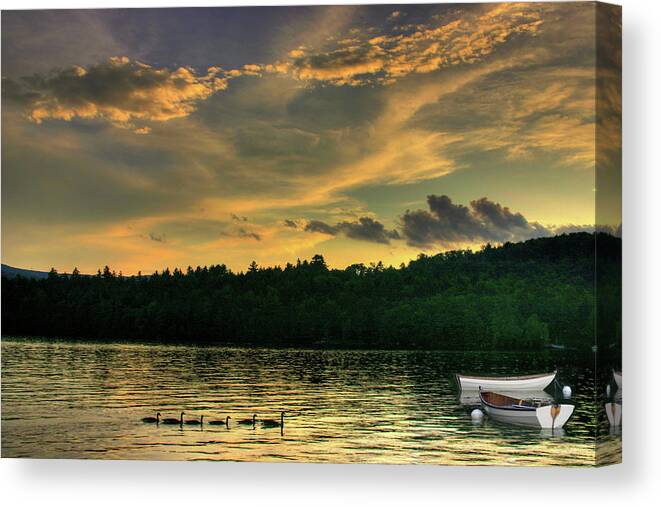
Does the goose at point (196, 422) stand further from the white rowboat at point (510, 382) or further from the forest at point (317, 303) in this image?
the white rowboat at point (510, 382)

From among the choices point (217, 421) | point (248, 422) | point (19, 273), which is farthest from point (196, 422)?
point (19, 273)

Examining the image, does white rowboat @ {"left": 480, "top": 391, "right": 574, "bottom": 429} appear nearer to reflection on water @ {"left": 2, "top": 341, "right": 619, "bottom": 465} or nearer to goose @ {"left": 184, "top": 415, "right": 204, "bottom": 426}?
reflection on water @ {"left": 2, "top": 341, "right": 619, "bottom": 465}

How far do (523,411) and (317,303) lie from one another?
380 centimetres

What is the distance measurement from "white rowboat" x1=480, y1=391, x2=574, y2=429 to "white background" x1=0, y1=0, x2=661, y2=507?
2.41ft

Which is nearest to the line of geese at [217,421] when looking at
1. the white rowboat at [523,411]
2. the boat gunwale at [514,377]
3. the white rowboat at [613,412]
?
the boat gunwale at [514,377]

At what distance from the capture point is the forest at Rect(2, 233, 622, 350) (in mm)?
16641

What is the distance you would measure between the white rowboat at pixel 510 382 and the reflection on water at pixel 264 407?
159 mm

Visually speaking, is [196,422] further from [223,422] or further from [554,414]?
[554,414]

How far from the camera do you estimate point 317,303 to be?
57.4 feet

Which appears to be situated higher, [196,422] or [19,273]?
[19,273]

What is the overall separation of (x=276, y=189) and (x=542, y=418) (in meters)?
5.18

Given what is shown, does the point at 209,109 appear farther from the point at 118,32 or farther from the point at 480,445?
the point at 480,445

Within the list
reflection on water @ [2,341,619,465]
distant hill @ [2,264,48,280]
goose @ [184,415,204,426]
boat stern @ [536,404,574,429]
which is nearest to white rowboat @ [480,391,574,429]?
boat stern @ [536,404,574,429]

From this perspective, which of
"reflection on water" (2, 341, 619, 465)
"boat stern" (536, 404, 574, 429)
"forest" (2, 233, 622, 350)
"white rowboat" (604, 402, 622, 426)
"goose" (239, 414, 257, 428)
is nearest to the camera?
"white rowboat" (604, 402, 622, 426)
